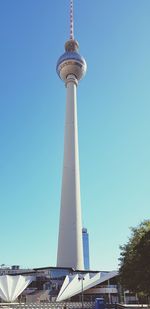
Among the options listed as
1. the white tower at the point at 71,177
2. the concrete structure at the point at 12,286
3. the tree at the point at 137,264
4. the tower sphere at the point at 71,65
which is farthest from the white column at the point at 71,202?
the tree at the point at 137,264

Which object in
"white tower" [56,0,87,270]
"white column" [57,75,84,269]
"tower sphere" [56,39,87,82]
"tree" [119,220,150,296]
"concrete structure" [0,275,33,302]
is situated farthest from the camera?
"tower sphere" [56,39,87,82]

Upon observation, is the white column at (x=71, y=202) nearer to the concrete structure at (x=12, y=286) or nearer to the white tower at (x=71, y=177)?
the white tower at (x=71, y=177)

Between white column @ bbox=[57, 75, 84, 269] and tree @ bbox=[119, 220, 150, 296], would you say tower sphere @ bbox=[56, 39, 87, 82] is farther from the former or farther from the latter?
tree @ bbox=[119, 220, 150, 296]

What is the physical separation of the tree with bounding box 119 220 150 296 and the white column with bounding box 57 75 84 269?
39.3 metres

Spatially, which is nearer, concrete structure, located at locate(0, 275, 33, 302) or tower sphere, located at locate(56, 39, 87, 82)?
concrete structure, located at locate(0, 275, 33, 302)

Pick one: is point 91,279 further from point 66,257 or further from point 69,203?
point 69,203

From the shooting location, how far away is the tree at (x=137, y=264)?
35.0 m

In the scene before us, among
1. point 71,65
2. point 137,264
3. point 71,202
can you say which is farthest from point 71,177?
point 137,264

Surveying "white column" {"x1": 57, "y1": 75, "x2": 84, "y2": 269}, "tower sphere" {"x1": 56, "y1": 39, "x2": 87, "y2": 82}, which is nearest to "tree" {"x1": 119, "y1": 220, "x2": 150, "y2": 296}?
"white column" {"x1": 57, "y1": 75, "x2": 84, "y2": 269}

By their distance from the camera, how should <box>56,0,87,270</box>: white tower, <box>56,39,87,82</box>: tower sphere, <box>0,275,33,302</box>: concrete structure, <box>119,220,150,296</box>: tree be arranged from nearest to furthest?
1. <box>119,220,150,296</box>: tree
2. <box>0,275,33,302</box>: concrete structure
3. <box>56,0,87,270</box>: white tower
4. <box>56,39,87,82</box>: tower sphere

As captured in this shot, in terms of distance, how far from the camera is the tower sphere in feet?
342

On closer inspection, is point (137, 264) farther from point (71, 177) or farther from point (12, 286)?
point (71, 177)

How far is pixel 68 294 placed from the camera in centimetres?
5797

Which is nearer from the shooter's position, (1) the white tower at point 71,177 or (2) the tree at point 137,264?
(2) the tree at point 137,264
